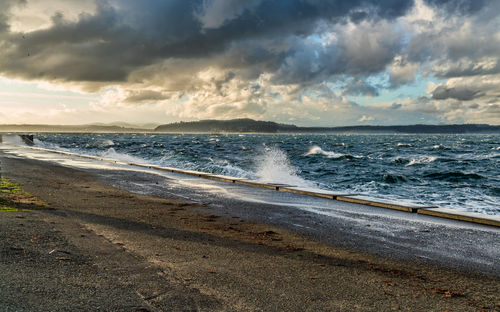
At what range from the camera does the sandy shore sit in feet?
13.1

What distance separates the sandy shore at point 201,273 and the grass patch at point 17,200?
130cm

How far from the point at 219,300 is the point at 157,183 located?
469 inches

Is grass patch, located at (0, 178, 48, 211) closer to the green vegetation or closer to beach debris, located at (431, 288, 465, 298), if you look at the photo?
the green vegetation

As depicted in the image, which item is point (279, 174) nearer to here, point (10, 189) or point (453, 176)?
point (453, 176)

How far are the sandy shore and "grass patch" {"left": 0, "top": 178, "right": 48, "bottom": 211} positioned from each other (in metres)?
1.30

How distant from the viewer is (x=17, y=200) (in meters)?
9.91

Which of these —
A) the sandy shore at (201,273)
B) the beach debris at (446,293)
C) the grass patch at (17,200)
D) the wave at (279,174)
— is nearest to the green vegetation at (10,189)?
the grass patch at (17,200)

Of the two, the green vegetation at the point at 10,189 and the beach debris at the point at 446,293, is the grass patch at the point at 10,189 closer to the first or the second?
the green vegetation at the point at 10,189

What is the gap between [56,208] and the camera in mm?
9133

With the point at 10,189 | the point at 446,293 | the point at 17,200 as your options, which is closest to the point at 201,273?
the point at 446,293

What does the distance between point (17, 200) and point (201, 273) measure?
7.27 metres

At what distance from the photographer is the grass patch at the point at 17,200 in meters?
8.94

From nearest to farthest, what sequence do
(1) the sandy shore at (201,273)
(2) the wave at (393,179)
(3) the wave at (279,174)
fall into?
(1) the sandy shore at (201,273)
(3) the wave at (279,174)
(2) the wave at (393,179)

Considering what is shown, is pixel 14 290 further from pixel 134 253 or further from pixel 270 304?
pixel 270 304
